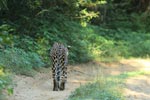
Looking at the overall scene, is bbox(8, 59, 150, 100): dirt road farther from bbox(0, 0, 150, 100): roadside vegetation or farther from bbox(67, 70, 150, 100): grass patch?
bbox(0, 0, 150, 100): roadside vegetation

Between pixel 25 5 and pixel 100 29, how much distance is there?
6.14 metres

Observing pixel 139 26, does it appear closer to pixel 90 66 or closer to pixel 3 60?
pixel 90 66

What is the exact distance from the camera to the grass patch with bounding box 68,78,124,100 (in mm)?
9742

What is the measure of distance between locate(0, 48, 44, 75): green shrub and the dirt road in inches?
11.4

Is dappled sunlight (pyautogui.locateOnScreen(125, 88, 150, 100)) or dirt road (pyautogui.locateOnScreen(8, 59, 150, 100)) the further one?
Answer: dirt road (pyautogui.locateOnScreen(8, 59, 150, 100))

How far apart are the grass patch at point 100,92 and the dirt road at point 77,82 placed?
0.37m

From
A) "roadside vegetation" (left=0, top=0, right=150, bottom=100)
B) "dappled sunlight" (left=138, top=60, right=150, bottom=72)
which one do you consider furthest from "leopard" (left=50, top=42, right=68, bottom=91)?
"dappled sunlight" (left=138, top=60, right=150, bottom=72)

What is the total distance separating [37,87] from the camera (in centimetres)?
1259

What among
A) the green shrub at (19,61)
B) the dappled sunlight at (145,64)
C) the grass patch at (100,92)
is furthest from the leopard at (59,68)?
the dappled sunlight at (145,64)

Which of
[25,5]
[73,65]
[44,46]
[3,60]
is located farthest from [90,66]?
[3,60]

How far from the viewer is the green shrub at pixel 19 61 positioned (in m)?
13.5

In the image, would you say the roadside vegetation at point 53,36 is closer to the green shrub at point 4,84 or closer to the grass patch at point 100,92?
the green shrub at point 4,84

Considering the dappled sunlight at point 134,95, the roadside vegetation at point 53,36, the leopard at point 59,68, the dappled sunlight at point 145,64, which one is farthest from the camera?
the dappled sunlight at point 145,64

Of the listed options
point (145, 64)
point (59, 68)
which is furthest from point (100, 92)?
point (145, 64)
